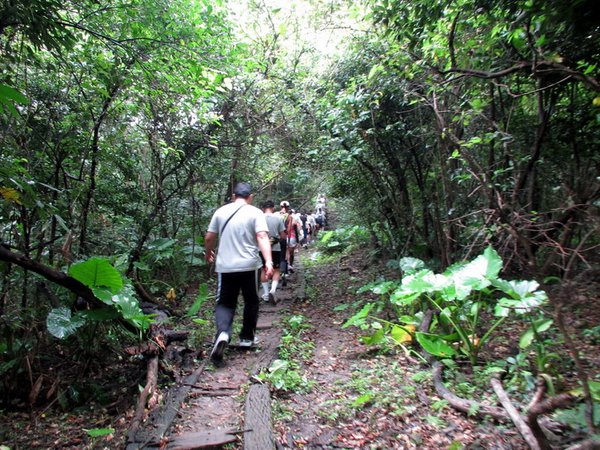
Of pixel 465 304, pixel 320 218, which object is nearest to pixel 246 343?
Answer: pixel 465 304

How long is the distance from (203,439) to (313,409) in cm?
98

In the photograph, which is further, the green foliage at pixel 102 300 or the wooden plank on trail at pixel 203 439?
the green foliage at pixel 102 300

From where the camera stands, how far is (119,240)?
6402 mm

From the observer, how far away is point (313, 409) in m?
3.25

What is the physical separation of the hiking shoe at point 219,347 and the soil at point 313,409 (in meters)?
0.10

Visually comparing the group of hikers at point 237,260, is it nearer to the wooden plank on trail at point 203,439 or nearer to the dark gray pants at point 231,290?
the dark gray pants at point 231,290

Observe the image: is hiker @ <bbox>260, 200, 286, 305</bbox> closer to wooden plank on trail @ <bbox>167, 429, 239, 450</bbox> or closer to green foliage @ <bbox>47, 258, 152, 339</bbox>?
green foliage @ <bbox>47, 258, 152, 339</bbox>

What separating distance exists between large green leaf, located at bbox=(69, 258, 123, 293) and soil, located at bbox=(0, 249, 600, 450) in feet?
3.10

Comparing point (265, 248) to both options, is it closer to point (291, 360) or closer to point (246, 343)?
point (246, 343)

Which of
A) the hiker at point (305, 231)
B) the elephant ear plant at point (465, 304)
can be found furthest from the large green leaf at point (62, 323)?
the hiker at point (305, 231)

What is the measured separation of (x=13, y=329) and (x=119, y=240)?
2872 mm

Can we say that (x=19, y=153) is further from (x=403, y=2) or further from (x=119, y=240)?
(x=403, y=2)

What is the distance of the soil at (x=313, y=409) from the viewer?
108 inches

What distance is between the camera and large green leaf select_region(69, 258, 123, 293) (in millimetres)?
3279
